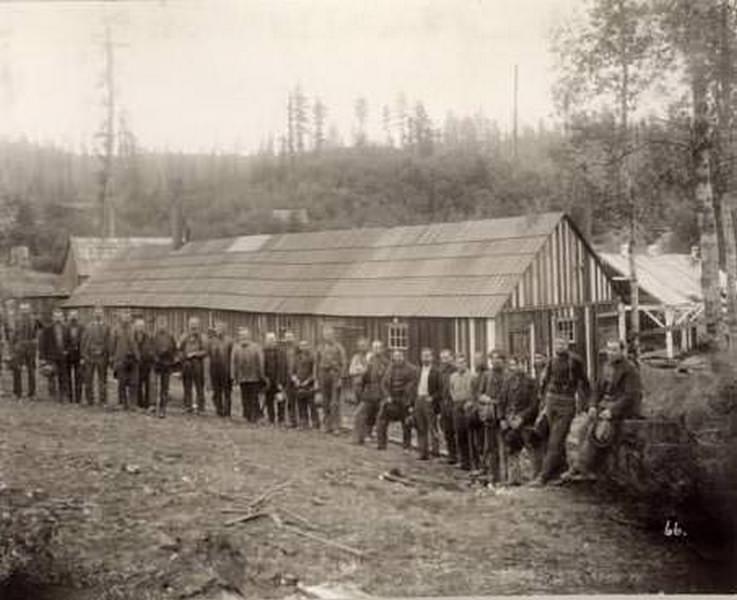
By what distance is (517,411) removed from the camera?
574cm

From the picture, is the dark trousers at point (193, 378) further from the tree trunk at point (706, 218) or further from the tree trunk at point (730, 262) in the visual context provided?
the tree trunk at point (730, 262)

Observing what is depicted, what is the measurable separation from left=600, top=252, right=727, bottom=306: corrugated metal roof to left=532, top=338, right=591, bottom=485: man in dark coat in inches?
34.3

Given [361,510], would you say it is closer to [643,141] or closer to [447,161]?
[447,161]

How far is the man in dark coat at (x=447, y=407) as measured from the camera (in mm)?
6281

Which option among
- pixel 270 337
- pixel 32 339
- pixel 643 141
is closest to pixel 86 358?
pixel 32 339

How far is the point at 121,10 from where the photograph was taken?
15.2 feet

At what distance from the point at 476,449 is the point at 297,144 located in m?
2.64

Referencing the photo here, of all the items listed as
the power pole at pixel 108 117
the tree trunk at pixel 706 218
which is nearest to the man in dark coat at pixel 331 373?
the power pole at pixel 108 117

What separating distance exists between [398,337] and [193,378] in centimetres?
235

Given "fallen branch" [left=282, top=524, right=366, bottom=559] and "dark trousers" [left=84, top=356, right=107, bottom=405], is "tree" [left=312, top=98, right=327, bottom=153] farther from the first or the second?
"dark trousers" [left=84, top=356, right=107, bottom=405]

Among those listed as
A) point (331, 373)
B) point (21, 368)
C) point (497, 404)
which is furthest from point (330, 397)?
point (21, 368)

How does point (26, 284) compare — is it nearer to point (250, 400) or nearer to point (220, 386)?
point (220, 386)

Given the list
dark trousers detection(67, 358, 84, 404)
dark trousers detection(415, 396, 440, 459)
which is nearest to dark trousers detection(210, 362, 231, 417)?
A: dark trousers detection(67, 358, 84, 404)

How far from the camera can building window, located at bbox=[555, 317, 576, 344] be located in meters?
5.64
